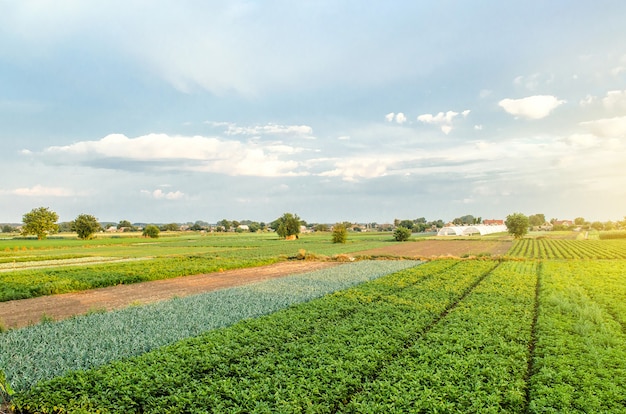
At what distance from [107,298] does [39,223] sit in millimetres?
107365

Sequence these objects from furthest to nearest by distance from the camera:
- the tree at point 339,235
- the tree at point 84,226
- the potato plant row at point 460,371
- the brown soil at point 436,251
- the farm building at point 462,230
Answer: the farm building at point 462,230 → the tree at point 84,226 → the tree at point 339,235 → the brown soil at point 436,251 → the potato plant row at point 460,371

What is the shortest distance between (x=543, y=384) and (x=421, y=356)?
2772 millimetres

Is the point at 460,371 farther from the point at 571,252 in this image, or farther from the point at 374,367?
the point at 571,252

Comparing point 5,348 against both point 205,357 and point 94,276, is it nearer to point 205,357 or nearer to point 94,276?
point 205,357

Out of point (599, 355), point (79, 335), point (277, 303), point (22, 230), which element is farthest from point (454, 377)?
point (22, 230)

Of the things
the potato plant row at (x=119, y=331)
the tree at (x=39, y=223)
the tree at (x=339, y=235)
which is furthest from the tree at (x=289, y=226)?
the potato plant row at (x=119, y=331)

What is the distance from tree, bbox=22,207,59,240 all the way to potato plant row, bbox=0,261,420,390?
112147 mm

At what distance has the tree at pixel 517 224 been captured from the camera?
317 ft

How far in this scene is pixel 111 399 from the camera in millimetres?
8102

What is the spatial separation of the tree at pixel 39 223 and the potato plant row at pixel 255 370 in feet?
393

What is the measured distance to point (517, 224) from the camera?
9706 cm

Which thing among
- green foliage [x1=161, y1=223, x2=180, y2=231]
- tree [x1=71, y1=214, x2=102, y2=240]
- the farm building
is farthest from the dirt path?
green foliage [x1=161, y1=223, x2=180, y2=231]

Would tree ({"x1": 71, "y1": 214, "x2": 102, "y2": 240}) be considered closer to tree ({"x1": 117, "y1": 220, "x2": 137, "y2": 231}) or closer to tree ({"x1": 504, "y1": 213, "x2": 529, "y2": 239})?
tree ({"x1": 117, "y1": 220, "x2": 137, "y2": 231})

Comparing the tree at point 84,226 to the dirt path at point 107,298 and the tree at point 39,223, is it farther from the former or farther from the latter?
the dirt path at point 107,298
